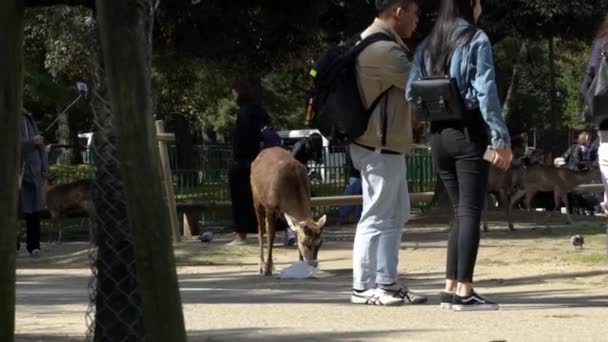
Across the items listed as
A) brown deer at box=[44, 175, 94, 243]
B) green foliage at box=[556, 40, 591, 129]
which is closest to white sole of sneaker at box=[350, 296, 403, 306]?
brown deer at box=[44, 175, 94, 243]

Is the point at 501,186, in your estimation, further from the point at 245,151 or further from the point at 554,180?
the point at 245,151

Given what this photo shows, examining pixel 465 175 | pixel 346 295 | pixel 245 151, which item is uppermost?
pixel 245 151

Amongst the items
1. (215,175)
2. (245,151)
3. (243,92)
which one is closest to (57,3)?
(243,92)

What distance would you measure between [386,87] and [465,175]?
3.15 ft

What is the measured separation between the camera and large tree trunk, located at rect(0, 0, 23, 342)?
5539 mm

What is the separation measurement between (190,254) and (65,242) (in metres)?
4.95

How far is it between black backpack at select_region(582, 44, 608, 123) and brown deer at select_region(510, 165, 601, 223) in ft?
40.8

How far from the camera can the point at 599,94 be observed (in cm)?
981

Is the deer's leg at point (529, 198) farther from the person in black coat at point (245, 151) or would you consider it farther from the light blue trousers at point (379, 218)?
the light blue trousers at point (379, 218)

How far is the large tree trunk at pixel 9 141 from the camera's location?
5539 millimetres

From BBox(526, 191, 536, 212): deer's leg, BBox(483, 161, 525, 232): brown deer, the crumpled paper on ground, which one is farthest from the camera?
BBox(526, 191, 536, 212): deer's leg

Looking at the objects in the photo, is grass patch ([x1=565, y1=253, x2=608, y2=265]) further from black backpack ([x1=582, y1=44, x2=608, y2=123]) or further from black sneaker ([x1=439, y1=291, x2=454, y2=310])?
black sneaker ([x1=439, y1=291, x2=454, y2=310])

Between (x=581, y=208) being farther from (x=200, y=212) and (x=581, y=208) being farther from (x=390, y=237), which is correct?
(x=390, y=237)

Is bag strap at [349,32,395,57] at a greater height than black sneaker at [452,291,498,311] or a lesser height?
greater
